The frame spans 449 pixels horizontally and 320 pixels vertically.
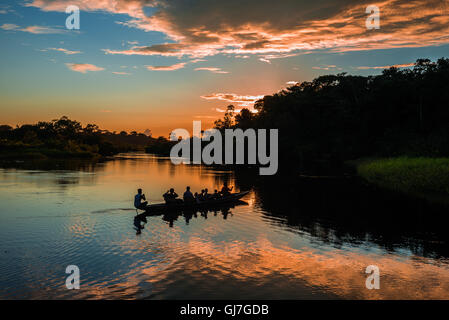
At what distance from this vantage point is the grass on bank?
3619cm

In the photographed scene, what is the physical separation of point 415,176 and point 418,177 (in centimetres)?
69

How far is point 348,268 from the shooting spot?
15039 mm

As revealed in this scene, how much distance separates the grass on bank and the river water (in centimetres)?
643

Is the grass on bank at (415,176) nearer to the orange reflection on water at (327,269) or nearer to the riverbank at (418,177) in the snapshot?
the riverbank at (418,177)

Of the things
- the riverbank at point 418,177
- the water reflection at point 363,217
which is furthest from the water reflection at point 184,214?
the riverbank at point 418,177

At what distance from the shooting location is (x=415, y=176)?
3975 cm

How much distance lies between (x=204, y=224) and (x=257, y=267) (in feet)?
28.8

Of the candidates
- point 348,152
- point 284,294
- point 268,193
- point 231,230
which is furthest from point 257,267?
point 348,152

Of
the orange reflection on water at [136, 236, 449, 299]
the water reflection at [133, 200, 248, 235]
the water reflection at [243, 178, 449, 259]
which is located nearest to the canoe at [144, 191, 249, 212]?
the water reflection at [133, 200, 248, 235]

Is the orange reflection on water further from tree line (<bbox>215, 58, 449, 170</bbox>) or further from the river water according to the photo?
tree line (<bbox>215, 58, 449, 170</bbox>)

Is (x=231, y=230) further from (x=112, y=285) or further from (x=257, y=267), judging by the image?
(x=112, y=285)

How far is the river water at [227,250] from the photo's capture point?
1266 centimetres

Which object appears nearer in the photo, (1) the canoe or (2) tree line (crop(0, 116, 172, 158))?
(1) the canoe

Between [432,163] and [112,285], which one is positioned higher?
[432,163]
